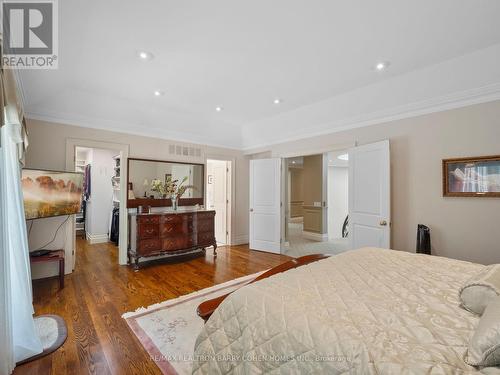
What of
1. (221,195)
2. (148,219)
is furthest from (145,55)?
(221,195)

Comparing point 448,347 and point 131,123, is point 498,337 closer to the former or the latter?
point 448,347

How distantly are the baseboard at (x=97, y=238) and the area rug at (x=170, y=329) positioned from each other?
157 inches

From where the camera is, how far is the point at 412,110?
3.12m

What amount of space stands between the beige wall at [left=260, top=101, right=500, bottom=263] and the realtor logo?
3.88 metres

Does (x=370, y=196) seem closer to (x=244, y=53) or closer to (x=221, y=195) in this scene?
(x=244, y=53)

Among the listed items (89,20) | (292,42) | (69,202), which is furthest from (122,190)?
(292,42)

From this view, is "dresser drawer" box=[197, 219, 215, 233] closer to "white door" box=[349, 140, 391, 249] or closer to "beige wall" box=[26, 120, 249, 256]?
"beige wall" box=[26, 120, 249, 256]

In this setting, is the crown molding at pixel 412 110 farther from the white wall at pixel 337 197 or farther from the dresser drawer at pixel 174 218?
the white wall at pixel 337 197

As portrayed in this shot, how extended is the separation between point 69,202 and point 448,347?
3952 millimetres

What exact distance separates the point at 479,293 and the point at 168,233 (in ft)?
12.9

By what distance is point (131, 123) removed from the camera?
4066 mm

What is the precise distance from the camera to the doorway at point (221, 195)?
555 cm

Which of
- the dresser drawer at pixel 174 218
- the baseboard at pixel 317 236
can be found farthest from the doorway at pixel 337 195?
the dresser drawer at pixel 174 218

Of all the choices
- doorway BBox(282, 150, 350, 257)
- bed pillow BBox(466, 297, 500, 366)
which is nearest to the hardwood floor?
doorway BBox(282, 150, 350, 257)
